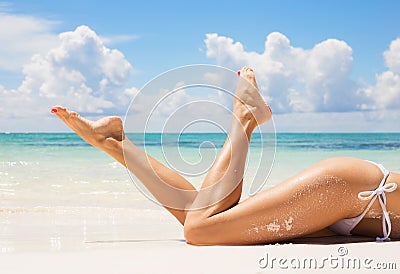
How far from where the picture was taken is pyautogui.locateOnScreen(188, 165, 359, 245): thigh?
2811 millimetres

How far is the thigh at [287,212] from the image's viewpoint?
9.22ft

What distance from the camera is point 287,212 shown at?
287 centimetres

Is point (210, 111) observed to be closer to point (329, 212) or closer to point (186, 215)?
point (186, 215)

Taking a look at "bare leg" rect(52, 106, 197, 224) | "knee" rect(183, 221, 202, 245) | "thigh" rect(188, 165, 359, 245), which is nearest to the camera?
"thigh" rect(188, 165, 359, 245)

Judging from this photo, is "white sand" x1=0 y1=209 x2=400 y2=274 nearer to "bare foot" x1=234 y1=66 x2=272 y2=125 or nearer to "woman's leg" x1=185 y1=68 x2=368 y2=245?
"woman's leg" x1=185 y1=68 x2=368 y2=245

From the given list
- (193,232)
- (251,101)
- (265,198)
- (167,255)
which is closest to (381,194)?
(265,198)

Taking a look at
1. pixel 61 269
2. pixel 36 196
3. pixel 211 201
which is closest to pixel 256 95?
pixel 211 201

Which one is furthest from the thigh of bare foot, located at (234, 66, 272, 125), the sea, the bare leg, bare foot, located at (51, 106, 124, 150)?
bare foot, located at (51, 106, 124, 150)

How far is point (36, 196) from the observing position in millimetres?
6449

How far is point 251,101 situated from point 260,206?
773 millimetres

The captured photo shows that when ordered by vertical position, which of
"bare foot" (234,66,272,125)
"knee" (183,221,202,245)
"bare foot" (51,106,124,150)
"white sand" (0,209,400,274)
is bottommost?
"white sand" (0,209,400,274)

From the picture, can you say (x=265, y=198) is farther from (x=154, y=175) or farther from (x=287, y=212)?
(x=154, y=175)

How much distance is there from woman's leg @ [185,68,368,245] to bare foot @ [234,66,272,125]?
0.19 m

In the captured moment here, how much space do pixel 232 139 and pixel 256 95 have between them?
0.42m
